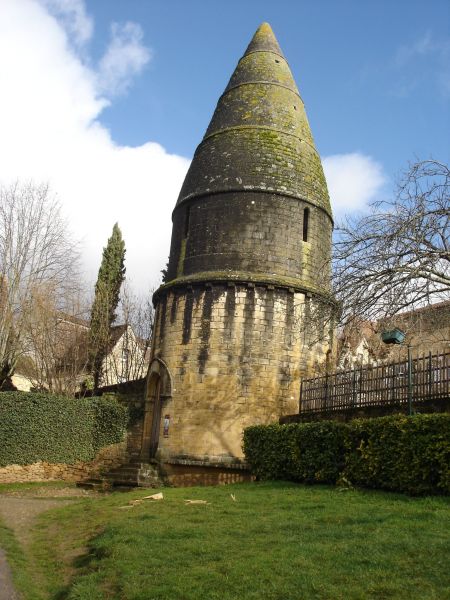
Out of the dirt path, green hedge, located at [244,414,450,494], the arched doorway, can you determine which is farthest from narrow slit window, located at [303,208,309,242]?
the dirt path

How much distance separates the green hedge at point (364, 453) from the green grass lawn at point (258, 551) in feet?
1.42

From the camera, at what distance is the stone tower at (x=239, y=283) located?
17.1 meters

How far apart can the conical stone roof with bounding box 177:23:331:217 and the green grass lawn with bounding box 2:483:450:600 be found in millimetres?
10666

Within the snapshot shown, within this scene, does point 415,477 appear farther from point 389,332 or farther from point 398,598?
point 398,598

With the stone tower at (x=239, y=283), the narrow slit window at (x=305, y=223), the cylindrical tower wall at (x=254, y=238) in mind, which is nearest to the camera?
the stone tower at (x=239, y=283)

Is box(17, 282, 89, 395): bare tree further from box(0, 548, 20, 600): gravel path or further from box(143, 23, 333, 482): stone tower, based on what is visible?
box(0, 548, 20, 600): gravel path

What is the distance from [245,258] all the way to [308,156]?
466 cm

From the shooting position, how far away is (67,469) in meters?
19.4

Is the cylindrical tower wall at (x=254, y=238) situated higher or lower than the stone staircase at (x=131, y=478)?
higher

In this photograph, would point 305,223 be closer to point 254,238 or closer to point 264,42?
point 254,238

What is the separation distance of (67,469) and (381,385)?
1113 cm

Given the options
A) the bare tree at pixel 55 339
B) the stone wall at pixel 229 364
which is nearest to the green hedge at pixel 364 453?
the stone wall at pixel 229 364

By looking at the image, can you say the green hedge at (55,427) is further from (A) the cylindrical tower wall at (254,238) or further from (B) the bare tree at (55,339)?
(A) the cylindrical tower wall at (254,238)

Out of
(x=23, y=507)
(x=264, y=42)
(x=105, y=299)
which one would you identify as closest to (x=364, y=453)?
(x=23, y=507)
